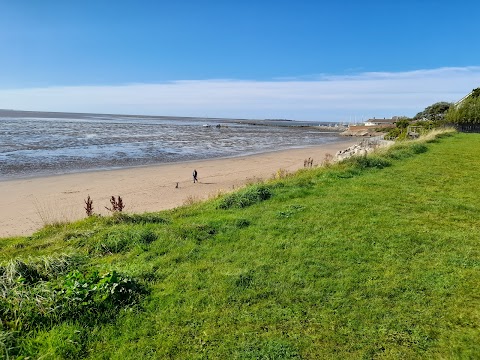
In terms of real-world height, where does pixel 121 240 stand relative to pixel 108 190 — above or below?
above

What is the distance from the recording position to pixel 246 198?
10.2 metres

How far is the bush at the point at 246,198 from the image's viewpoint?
9898 millimetres

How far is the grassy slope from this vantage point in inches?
163

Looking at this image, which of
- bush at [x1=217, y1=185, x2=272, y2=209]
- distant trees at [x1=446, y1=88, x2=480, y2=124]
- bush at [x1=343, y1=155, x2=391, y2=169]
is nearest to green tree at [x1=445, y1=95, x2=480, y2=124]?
distant trees at [x1=446, y1=88, x2=480, y2=124]

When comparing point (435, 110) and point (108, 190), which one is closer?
point (108, 190)

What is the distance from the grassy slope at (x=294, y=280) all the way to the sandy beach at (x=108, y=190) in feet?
14.8

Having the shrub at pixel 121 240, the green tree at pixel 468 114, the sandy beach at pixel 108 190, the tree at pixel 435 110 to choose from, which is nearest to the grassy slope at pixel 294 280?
the shrub at pixel 121 240

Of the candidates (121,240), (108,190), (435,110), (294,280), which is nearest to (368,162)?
(294,280)

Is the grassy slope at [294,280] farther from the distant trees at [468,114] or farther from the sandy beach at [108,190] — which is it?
the distant trees at [468,114]

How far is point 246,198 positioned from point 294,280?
191 inches

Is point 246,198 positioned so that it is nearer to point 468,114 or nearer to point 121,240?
point 121,240

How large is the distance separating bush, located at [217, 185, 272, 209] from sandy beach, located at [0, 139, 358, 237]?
2.46 m

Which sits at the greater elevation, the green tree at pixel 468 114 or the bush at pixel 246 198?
the green tree at pixel 468 114

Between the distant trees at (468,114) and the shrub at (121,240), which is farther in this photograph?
the distant trees at (468,114)
